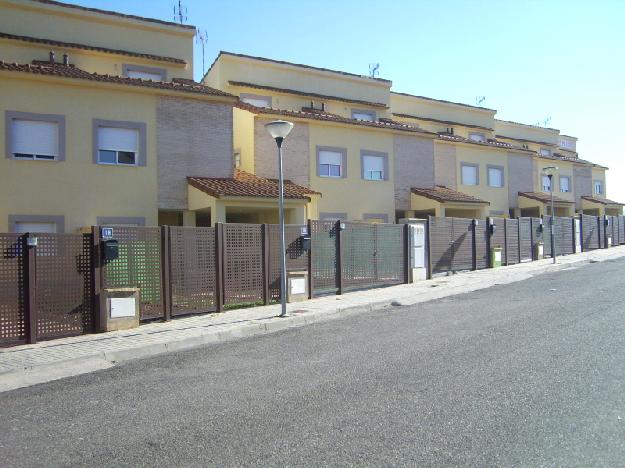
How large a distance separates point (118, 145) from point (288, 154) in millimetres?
7084

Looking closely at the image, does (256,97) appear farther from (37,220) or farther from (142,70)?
(37,220)

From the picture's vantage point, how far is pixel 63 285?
9.15 meters

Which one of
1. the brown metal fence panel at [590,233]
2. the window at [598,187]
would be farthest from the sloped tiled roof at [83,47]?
the window at [598,187]

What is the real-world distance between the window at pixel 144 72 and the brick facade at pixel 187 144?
3139mm

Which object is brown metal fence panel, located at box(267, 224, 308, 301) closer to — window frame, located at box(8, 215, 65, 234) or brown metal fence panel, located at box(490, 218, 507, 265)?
window frame, located at box(8, 215, 65, 234)

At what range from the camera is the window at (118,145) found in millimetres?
16953

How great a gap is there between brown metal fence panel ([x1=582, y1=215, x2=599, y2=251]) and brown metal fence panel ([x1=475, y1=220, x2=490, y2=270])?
12600 mm

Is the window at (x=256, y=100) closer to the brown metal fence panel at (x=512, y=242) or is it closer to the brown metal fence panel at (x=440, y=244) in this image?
the brown metal fence panel at (x=440, y=244)

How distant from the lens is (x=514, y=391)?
530 centimetres

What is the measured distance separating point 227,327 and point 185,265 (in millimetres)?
1911

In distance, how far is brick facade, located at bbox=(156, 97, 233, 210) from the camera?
1786 centimetres

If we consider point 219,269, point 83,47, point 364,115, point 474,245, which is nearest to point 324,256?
point 219,269

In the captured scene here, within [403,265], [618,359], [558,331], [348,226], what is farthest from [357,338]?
[403,265]

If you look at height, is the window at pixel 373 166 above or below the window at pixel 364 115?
below
